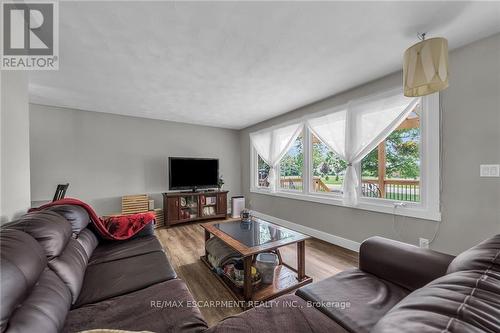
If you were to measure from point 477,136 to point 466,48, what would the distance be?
0.81 m

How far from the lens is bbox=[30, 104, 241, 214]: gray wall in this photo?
10.7ft

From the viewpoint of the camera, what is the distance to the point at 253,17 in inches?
55.2

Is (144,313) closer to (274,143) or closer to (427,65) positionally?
(427,65)

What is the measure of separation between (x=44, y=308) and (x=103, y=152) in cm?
357

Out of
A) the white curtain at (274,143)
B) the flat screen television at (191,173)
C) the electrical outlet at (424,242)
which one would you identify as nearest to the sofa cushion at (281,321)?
the electrical outlet at (424,242)

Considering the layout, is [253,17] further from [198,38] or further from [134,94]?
[134,94]

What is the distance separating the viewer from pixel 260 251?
1.65 metres

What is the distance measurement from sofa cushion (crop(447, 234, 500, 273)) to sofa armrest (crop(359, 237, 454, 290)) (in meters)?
0.33

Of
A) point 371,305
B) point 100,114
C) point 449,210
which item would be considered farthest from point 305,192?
point 100,114

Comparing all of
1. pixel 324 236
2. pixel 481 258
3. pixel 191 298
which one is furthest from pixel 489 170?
pixel 191 298

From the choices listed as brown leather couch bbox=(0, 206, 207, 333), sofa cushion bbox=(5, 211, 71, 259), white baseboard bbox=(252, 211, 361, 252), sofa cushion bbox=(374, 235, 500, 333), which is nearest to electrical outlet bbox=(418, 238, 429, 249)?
white baseboard bbox=(252, 211, 361, 252)

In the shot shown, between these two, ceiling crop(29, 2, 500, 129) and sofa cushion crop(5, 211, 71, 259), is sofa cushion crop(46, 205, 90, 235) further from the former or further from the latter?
ceiling crop(29, 2, 500, 129)

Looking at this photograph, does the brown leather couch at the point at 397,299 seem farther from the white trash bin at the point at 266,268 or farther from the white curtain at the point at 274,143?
the white curtain at the point at 274,143

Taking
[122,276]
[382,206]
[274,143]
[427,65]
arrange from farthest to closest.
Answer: [274,143] < [382,206] < [427,65] < [122,276]
